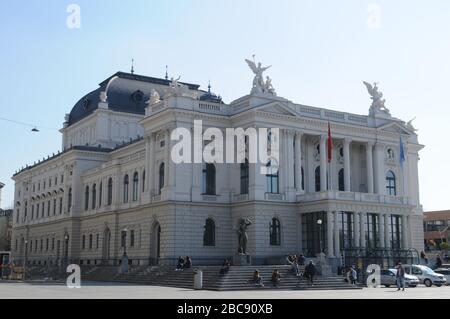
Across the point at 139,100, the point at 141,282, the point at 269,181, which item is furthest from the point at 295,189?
the point at 139,100

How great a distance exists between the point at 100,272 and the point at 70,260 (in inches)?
708

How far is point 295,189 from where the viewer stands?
60.9 meters

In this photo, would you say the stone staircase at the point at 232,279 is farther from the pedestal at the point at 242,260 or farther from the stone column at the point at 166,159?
the stone column at the point at 166,159

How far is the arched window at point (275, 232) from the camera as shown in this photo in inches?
2312

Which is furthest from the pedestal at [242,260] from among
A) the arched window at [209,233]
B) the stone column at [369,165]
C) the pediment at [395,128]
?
the pediment at [395,128]

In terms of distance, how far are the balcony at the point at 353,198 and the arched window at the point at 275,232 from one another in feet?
10.5

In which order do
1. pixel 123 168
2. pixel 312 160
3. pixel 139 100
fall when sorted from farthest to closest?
1. pixel 139 100
2. pixel 123 168
3. pixel 312 160

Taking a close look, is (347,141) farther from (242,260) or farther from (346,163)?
Answer: (242,260)

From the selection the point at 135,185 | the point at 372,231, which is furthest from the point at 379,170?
the point at 135,185

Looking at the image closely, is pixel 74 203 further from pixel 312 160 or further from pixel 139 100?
pixel 312 160

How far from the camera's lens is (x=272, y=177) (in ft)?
196

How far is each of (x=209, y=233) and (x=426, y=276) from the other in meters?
20.2

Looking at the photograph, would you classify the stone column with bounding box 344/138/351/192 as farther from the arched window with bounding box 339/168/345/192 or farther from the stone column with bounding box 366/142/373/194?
Answer: the stone column with bounding box 366/142/373/194

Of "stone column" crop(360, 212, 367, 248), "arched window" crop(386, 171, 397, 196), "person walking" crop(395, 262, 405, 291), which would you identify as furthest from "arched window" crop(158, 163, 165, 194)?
"person walking" crop(395, 262, 405, 291)
